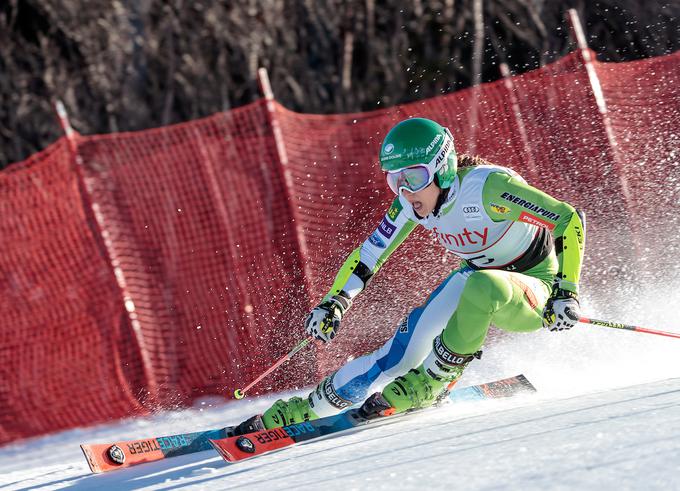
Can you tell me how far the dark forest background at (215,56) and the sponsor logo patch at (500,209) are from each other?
10265 mm

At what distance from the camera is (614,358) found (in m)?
5.05

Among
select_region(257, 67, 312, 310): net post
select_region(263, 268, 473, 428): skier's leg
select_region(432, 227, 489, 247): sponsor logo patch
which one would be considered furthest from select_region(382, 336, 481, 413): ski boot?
select_region(257, 67, 312, 310): net post

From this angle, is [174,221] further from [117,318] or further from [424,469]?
[424,469]

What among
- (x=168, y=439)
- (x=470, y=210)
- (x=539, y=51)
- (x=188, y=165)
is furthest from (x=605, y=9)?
(x=168, y=439)

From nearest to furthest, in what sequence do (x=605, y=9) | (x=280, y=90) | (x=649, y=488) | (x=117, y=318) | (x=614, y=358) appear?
(x=649, y=488) → (x=614, y=358) → (x=117, y=318) → (x=605, y=9) → (x=280, y=90)

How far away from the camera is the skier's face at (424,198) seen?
3.89 metres

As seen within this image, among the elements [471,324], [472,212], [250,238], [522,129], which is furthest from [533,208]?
[250,238]

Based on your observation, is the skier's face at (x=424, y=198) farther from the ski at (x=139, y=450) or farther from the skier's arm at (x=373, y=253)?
Result: the ski at (x=139, y=450)

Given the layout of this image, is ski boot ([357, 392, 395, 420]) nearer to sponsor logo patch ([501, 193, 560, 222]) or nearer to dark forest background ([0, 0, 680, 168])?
sponsor logo patch ([501, 193, 560, 222])

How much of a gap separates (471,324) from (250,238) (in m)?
2.49

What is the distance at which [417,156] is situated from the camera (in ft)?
12.3

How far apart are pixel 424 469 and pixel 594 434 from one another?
20.3 inches

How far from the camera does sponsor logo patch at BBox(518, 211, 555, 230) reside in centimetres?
373

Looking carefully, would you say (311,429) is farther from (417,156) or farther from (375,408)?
(417,156)
